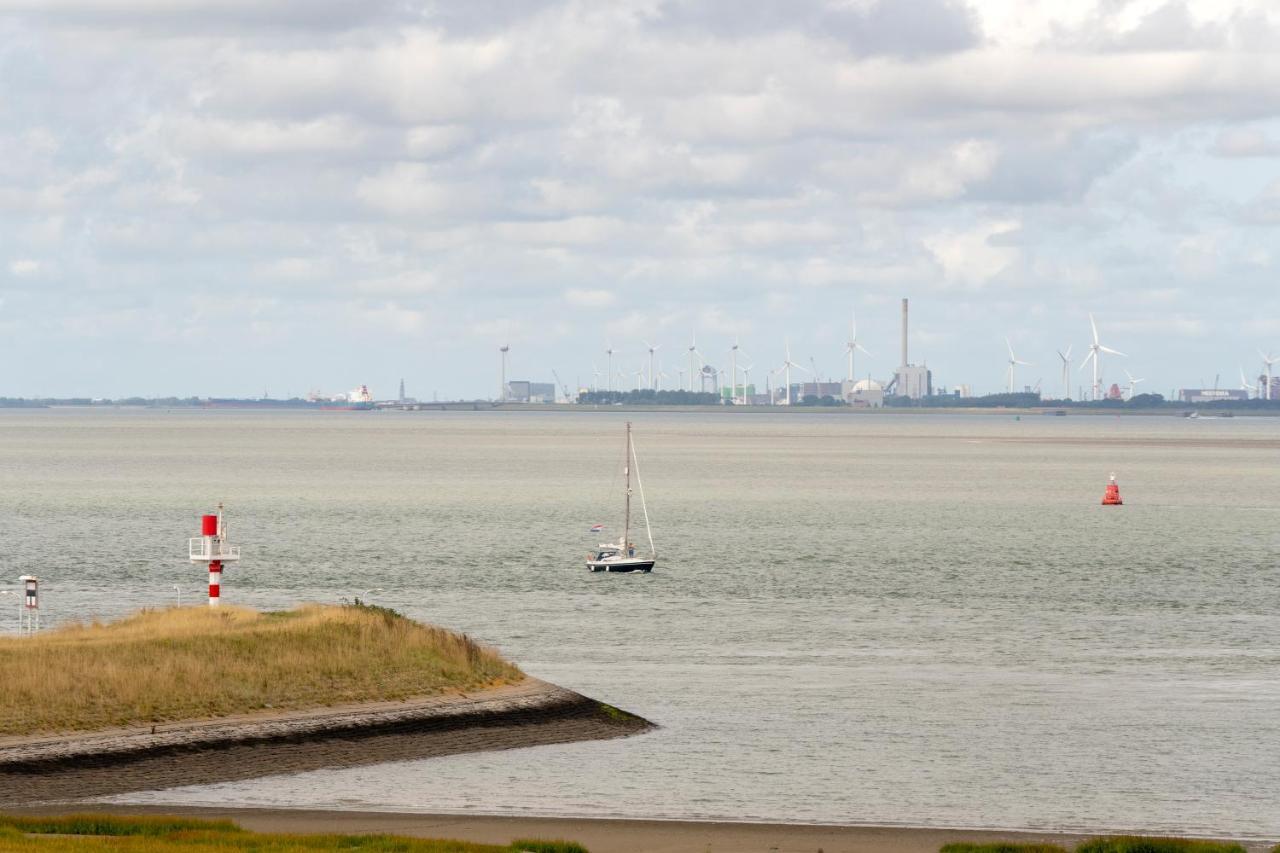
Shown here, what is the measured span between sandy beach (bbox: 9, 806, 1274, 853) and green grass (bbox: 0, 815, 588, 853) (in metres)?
1.54

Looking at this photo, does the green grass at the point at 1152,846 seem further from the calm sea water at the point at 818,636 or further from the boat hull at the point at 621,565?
Answer: the boat hull at the point at 621,565

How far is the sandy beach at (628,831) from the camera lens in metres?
32.3

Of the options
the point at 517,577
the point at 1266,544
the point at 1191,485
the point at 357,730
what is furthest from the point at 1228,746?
the point at 1191,485

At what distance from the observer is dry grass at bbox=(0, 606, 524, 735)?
38.6 meters

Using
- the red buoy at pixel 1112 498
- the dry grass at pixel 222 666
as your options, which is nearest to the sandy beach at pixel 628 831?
the dry grass at pixel 222 666

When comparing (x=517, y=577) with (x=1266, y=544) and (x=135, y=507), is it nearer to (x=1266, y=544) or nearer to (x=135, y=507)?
(x=1266, y=544)

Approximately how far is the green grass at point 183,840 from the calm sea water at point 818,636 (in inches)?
180

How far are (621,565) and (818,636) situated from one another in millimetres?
27187

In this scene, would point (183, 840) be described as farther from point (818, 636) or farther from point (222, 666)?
point (818, 636)

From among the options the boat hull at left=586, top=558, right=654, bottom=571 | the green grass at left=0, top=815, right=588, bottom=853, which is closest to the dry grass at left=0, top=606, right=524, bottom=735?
the green grass at left=0, top=815, right=588, bottom=853

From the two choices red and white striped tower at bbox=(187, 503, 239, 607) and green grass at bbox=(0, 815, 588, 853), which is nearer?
green grass at bbox=(0, 815, 588, 853)

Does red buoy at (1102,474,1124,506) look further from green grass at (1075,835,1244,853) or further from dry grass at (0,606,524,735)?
green grass at (1075,835,1244,853)

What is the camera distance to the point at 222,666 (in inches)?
1647

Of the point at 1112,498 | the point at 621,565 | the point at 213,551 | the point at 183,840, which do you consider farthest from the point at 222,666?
the point at 1112,498
